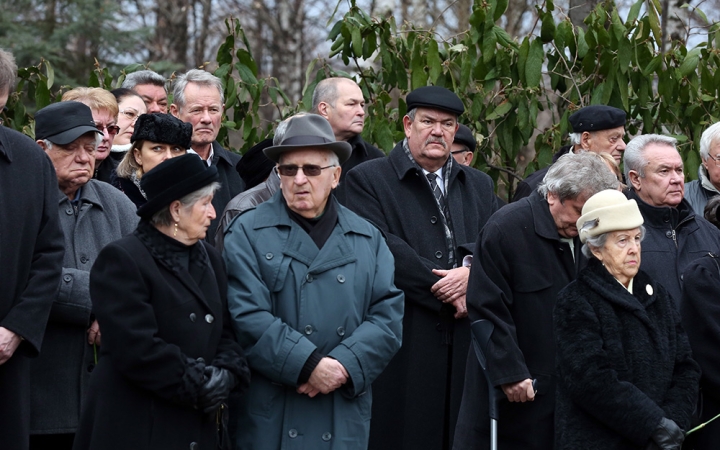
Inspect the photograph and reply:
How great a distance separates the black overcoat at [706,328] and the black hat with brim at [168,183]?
2331 mm

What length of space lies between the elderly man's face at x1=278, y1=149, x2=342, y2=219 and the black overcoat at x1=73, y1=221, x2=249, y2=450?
0.64 meters

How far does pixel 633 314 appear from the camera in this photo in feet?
13.9

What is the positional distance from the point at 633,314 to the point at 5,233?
8.42 feet

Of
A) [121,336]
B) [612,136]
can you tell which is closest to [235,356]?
[121,336]

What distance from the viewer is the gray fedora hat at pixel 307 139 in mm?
4738

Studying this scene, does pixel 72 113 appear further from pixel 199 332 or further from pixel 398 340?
pixel 398 340

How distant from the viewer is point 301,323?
4.53 m

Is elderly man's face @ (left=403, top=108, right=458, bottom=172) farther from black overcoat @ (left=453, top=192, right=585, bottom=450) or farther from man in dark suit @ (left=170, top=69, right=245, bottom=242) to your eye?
man in dark suit @ (left=170, top=69, right=245, bottom=242)

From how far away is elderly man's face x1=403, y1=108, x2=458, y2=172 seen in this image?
6.03 m

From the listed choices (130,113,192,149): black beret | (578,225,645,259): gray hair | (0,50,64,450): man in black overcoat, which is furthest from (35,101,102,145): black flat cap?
(578,225,645,259): gray hair

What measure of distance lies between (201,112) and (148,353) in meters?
2.81

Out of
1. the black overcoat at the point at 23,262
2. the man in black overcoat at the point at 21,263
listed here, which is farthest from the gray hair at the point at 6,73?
the black overcoat at the point at 23,262

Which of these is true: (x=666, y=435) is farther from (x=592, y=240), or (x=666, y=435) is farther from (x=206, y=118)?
(x=206, y=118)

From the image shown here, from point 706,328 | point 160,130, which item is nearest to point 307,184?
point 160,130
